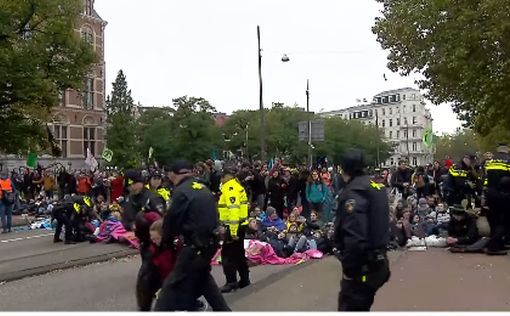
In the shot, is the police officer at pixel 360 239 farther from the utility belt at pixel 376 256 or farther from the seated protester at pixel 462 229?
the seated protester at pixel 462 229

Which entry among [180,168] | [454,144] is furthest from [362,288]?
[454,144]

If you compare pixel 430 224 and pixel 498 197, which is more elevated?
pixel 498 197

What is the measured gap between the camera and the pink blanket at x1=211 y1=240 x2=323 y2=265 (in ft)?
38.3

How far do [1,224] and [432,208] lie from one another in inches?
484

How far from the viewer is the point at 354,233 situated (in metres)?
5.08

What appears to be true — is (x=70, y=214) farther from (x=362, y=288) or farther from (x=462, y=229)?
(x=362, y=288)

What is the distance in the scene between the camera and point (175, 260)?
249 inches

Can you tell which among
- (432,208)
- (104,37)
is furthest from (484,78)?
(104,37)

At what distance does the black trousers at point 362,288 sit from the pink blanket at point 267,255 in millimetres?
6429

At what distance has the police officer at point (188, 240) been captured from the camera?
597cm

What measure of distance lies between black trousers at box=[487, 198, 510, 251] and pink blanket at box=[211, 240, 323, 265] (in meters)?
2.98

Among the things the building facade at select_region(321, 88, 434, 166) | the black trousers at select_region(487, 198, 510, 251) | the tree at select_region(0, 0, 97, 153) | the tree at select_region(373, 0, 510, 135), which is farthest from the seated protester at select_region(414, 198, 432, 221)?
the building facade at select_region(321, 88, 434, 166)

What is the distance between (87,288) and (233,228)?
2436 millimetres

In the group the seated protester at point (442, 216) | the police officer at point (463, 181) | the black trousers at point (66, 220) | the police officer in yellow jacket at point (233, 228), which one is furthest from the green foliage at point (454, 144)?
the police officer in yellow jacket at point (233, 228)
